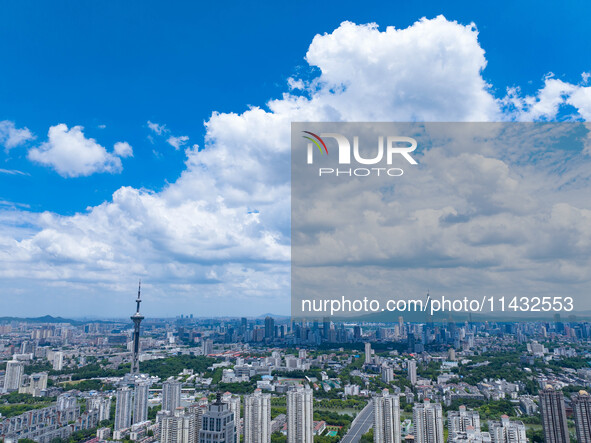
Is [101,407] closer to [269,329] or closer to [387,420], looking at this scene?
[387,420]

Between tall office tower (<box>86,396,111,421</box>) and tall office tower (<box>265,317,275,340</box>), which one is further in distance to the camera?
tall office tower (<box>265,317,275,340</box>)

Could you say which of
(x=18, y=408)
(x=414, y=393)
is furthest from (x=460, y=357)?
(x=18, y=408)

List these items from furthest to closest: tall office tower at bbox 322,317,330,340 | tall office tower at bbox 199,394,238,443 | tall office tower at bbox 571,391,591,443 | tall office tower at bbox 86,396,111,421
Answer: tall office tower at bbox 322,317,330,340 → tall office tower at bbox 86,396,111,421 → tall office tower at bbox 199,394,238,443 → tall office tower at bbox 571,391,591,443

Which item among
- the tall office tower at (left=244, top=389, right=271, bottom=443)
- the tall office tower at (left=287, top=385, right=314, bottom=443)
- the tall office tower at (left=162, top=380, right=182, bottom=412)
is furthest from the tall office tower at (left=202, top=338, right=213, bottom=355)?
the tall office tower at (left=287, top=385, right=314, bottom=443)

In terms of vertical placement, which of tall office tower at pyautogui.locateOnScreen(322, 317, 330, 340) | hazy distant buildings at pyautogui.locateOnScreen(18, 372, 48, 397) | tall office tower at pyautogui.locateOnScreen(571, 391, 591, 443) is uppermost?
tall office tower at pyautogui.locateOnScreen(322, 317, 330, 340)

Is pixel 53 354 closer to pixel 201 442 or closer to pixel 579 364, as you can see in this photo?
pixel 201 442

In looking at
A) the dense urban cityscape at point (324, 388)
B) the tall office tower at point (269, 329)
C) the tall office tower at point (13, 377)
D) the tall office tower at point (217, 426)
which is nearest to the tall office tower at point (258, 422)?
the dense urban cityscape at point (324, 388)

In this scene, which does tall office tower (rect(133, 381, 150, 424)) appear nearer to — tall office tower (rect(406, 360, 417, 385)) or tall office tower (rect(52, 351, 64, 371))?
tall office tower (rect(406, 360, 417, 385))
